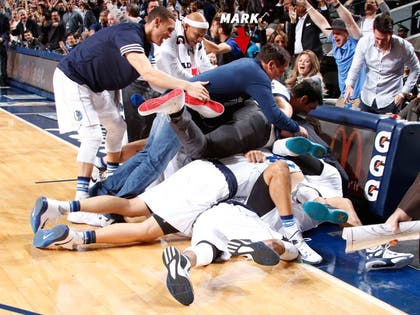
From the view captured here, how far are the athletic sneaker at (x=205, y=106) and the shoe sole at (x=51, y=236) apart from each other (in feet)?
3.81

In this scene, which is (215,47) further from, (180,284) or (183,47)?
(180,284)

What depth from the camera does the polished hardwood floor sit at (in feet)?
11.8

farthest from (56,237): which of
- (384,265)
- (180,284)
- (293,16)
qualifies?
(293,16)

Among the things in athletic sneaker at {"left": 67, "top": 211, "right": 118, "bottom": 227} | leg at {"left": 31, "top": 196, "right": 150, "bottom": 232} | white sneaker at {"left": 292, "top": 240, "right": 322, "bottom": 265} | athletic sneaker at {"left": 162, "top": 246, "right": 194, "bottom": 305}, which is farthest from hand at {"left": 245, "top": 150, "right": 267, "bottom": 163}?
athletic sneaker at {"left": 162, "top": 246, "right": 194, "bottom": 305}

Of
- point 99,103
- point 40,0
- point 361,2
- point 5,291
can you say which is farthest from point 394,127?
point 40,0

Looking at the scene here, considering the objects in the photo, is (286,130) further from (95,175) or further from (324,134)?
(95,175)

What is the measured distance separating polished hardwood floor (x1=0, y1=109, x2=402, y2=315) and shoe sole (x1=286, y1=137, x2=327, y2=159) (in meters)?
0.78

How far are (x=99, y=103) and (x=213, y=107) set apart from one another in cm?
130

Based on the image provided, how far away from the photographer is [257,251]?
390 centimetres

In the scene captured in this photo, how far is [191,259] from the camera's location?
13.0 ft

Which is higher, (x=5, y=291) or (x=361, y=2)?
(x=361, y=2)

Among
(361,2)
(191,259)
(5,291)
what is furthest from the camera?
(361,2)

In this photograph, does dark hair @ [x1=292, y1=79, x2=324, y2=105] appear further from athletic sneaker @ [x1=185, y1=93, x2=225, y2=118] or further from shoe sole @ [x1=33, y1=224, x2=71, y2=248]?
shoe sole @ [x1=33, y1=224, x2=71, y2=248]

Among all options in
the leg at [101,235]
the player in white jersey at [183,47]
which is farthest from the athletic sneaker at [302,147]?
the player in white jersey at [183,47]
